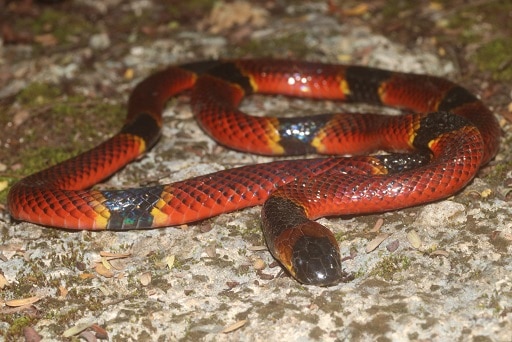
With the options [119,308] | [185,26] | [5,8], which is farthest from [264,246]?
[5,8]

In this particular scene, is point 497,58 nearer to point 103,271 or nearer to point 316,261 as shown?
point 316,261

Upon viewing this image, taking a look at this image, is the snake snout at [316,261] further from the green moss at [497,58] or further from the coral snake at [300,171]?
the green moss at [497,58]

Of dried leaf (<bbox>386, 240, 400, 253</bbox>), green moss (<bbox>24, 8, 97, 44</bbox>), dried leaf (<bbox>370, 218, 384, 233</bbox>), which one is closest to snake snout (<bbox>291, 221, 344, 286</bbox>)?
dried leaf (<bbox>386, 240, 400, 253</bbox>)

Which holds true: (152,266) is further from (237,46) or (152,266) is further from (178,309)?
(237,46)

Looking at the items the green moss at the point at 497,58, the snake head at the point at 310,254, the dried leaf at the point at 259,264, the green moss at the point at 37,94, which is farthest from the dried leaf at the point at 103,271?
the green moss at the point at 497,58

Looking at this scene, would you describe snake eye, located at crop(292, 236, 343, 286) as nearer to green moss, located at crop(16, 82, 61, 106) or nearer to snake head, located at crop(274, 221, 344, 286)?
snake head, located at crop(274, 221, 344, 286)
